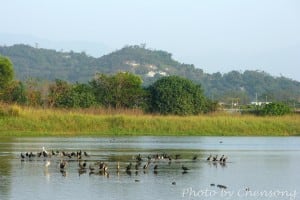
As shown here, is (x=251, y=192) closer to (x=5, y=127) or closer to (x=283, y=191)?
(x=283, y=191)

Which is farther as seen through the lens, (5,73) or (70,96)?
(5,73)

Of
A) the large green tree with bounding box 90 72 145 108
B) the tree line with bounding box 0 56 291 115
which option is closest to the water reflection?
the tree line with bounding box 0 56 291 115

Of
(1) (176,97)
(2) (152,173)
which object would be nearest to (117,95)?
(1) (176,97)

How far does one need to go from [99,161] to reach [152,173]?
4.72 meters

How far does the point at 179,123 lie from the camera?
56031 mm

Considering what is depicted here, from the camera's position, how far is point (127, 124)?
179 feet

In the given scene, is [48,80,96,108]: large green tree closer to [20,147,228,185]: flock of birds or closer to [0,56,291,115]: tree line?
[0,56,291,115]: tree line

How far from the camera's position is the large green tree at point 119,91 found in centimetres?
6838

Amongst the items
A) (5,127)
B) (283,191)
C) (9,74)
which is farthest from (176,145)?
(9,74)

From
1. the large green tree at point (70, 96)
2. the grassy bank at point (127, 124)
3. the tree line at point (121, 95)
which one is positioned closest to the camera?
the grassy bank at point (127, 124)

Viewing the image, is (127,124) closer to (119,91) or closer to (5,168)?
(119,91)

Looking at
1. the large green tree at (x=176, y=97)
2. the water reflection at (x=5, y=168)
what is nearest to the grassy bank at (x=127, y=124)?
the large green tree at (x=176, y=97)

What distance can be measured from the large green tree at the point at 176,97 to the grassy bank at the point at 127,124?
636 cm

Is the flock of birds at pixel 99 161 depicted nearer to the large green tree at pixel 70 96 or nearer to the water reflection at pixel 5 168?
the water reflection at pixel 5 168
